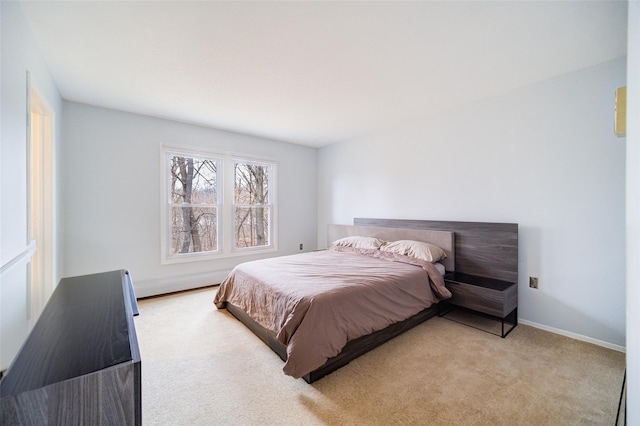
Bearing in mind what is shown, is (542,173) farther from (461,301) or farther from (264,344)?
(264,344)

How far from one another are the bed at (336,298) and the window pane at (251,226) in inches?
60.7

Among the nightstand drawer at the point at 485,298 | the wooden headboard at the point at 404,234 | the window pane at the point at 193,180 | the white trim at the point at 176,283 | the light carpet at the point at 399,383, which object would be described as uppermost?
the window pane at the point at 193,180

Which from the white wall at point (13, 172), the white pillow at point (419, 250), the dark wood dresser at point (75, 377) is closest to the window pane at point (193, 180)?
the white wall at point (13, 172)

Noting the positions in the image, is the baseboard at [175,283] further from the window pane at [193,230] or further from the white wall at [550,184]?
the white wall at [550,184]

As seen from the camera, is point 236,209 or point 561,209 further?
point 236,209

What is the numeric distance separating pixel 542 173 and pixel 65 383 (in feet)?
12.0

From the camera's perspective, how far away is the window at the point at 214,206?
151 inches

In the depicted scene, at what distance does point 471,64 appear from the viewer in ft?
7.50

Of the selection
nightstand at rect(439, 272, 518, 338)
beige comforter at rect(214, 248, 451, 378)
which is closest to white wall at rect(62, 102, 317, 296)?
beige comforter at rect(214, 248, 451, 378)

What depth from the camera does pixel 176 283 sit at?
3.77 metres

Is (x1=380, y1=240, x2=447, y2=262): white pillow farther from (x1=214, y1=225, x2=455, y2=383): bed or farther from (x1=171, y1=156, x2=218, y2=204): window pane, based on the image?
(x1=171, y1=156, x2=218, y2=204): window pane

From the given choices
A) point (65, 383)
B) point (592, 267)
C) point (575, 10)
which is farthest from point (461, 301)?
point (65, 383)

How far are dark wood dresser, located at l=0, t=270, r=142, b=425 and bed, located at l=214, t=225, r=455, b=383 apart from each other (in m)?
1.12

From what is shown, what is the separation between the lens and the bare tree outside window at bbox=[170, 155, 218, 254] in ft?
12.7
